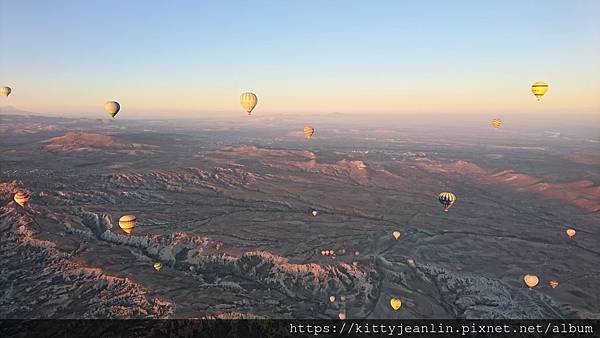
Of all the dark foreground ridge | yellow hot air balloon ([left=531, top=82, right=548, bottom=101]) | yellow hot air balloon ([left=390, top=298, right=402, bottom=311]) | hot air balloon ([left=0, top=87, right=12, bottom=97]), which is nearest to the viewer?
the dark foreground ridge

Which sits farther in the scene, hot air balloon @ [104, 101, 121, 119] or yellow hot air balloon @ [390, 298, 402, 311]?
hot air balloon @ [104, 101, 121, 119]

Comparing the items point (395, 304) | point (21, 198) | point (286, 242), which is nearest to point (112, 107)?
point (21, 198)

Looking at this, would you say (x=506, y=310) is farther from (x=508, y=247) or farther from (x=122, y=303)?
(x=122, y=303)

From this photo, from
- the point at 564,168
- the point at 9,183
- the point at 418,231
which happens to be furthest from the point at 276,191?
the point at 564,168

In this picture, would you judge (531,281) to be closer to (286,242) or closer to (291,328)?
(291,328)

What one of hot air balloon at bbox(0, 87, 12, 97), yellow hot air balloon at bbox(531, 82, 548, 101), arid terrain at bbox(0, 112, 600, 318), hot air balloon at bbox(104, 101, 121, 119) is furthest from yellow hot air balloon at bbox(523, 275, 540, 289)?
hot air balloon at bbox(0, 87, 12, 97)

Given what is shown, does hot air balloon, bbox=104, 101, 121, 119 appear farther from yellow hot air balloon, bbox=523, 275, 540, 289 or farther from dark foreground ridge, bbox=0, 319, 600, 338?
yellow hot air balloon, bbox=523, 275, 540, 289

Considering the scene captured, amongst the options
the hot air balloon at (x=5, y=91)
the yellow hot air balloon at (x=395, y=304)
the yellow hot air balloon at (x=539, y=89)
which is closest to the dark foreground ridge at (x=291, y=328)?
the yellow hot air balloon at (x=395, y=304)
